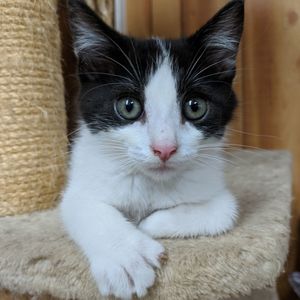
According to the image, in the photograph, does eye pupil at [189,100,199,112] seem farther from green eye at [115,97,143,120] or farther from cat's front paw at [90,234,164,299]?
cat's front paw at [90,234,164,299]

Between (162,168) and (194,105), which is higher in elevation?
(194,105)

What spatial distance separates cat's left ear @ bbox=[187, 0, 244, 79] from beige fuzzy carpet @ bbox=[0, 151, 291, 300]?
1.23ft

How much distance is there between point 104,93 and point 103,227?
0.99 ft

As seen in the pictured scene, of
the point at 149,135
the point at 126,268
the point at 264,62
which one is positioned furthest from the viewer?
the point at 264,62

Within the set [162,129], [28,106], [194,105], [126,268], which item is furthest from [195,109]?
[28,106]

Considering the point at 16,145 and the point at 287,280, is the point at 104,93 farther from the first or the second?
the point at 287,280

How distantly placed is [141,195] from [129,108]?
0.68 feet

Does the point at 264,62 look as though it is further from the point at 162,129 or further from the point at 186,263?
the point at 186,263

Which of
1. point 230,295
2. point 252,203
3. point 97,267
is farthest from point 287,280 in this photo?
point 97,267

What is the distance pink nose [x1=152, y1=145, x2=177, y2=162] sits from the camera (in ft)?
3.07

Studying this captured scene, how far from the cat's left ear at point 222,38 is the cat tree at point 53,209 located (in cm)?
37

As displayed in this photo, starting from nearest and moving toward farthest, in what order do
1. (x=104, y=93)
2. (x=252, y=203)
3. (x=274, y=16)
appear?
(x=104, y=93)
(x=252, y=203)
(x=274, y=16)

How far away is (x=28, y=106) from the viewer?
140 centimetres

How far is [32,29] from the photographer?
1385 millimetres
